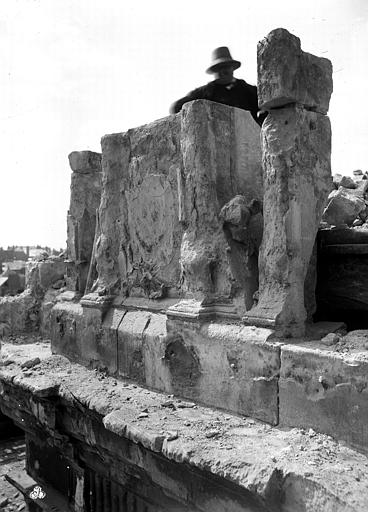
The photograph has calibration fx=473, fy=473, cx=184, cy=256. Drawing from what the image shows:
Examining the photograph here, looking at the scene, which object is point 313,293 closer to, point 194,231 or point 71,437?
point 194,231

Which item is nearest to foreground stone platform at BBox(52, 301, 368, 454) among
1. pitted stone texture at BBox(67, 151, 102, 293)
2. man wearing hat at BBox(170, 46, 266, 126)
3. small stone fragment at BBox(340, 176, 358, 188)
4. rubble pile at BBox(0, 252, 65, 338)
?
pitted stone texture at BBox(67, 151, 102, 293)

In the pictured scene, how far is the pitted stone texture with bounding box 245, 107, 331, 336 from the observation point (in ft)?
10.1

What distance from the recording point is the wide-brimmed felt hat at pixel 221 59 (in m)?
5.79

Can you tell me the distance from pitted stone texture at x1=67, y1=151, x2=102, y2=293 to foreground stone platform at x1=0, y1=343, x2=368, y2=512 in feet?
3.46

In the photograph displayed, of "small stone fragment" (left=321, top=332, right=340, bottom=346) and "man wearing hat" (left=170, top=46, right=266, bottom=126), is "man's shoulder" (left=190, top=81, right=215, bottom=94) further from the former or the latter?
"small stone fragment" (left=321, top=332, right=340, bottom=346)

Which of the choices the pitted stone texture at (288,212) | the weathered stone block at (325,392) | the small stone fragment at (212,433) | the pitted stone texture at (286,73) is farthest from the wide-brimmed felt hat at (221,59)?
the small stone fragment at (212,433)

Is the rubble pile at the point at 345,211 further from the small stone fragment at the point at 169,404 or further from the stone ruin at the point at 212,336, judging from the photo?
the small stone fragment at the point at 169,404

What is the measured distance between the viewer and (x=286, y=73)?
3.01 meters

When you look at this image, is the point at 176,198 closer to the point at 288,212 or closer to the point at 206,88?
the point at 288,212

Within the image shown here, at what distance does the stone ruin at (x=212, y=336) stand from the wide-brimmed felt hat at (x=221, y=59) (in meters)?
1.98

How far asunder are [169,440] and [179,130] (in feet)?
8.13

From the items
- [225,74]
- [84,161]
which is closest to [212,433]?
[84,161]

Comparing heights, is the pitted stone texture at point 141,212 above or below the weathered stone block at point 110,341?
above

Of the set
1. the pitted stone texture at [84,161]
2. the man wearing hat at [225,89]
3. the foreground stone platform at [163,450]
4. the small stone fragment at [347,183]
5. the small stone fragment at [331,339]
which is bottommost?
the foreground stone platform at [163,450]
